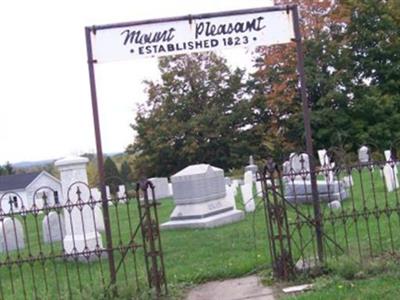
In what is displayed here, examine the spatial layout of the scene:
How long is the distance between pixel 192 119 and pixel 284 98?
668 centimetres

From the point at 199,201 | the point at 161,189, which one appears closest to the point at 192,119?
the point at 161,189

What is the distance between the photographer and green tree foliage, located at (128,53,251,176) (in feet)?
130

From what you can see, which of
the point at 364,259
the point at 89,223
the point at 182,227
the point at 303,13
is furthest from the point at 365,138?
the point at 364,259

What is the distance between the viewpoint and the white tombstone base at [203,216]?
516 inches

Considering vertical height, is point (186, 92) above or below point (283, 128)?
above

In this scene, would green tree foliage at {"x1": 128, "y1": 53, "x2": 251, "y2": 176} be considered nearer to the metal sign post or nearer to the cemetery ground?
the cemetery ground

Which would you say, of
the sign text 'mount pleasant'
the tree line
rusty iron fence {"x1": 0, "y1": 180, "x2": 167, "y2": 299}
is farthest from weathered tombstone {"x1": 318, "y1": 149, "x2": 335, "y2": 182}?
the tree line

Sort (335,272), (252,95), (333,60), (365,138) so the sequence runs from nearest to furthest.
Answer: (335,272) → (365,138) → (333,60) → (252,95)

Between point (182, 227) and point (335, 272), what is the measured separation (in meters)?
6.69

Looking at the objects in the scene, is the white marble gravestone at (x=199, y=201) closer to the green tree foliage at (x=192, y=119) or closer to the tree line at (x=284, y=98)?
the tree line at (x=284, y=98)

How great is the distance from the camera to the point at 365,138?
113 ft

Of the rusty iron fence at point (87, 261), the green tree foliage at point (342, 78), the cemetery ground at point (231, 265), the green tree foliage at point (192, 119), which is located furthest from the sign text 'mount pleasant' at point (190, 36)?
the green tree foliage at point (192, 119)

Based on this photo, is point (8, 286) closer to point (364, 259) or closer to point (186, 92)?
point (364, 259)

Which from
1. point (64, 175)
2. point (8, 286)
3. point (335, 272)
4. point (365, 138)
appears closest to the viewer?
point (335, 272)
